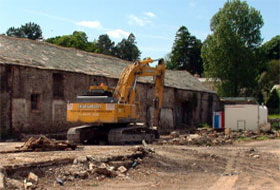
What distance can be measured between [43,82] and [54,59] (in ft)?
9.97

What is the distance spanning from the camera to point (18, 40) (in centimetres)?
2577

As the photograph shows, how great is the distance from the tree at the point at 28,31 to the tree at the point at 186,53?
26050 mm

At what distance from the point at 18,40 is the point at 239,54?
27593 mm

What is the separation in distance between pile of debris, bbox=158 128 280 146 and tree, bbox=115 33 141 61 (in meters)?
55.1

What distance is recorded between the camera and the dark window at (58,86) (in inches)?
923

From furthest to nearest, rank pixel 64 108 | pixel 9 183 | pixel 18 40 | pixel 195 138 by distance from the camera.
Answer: pixel 18 40
pixel 64 108
pixel 195 138
pixel 9 183


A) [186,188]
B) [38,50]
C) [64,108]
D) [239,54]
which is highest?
[239,54]

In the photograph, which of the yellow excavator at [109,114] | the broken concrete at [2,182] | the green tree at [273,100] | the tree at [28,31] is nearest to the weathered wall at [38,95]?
the yellow excavator at [109,114]

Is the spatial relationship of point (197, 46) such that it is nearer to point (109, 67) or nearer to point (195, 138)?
point (109, 67)

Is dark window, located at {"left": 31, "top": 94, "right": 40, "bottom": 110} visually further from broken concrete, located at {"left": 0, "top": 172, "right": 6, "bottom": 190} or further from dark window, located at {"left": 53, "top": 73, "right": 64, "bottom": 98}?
broken concrete, located at {"left": 0, "top": 172, "right": 6, "bottom": 190}

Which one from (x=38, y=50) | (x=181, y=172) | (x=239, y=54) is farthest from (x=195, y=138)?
(x=239, y=54)

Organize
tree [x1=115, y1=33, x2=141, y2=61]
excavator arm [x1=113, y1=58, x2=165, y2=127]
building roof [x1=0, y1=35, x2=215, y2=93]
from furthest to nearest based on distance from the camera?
tree [x1=115, y1=33, x2=141, y2=61], building roof [x1=0, y1=35, x2=215, y2=93], excavator arm [x1=113, y1=58, x2=165, y2=127]

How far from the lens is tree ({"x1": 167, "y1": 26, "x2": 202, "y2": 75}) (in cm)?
7519

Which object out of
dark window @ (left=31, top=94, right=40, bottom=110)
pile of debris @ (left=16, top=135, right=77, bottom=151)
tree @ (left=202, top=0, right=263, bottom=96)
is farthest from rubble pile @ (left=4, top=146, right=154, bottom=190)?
tree @ (left=202, top=0, right=263, bottom=96)
